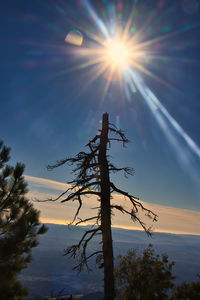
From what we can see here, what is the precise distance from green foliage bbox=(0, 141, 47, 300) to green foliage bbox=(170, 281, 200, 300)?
27.1 feet

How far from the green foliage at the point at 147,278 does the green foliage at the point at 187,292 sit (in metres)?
0.26

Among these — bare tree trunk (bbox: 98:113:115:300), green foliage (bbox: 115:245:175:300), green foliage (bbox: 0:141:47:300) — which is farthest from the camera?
green foliage (bbox: 0:141:47:300)

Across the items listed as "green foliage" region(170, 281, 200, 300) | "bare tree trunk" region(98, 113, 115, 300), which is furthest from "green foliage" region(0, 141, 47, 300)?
"green foliage" region(170, 281, 200, 300)

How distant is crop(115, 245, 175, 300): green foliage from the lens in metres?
6.02

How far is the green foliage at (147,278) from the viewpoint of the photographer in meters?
6.02

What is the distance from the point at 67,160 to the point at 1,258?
24.3ft

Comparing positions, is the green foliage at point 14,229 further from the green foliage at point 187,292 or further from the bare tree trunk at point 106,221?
the green foliage at point 187,292

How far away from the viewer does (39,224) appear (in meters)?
11.8

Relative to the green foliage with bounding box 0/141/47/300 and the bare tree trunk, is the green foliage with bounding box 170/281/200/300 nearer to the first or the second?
the bare tree trunk

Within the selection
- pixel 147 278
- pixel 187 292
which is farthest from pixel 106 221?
pixel 147 278

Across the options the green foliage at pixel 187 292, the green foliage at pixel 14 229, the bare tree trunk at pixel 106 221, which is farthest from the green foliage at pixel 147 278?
the green foliage at pixel 14 229

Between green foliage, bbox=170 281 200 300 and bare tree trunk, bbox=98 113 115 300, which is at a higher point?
bare tree trunk, bbox=98 113 115 300

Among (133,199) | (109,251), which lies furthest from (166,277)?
(133,199)

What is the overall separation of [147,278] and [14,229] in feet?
24.9
